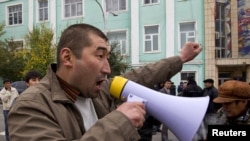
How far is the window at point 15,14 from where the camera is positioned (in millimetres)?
27186

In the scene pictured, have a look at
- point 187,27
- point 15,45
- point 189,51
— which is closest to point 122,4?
point 187,27

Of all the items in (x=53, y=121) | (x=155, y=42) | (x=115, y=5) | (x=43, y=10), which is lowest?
(x=53, y=121)

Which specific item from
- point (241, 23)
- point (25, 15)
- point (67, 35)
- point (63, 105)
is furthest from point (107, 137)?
point (25, 15)

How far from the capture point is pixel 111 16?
72.5ft

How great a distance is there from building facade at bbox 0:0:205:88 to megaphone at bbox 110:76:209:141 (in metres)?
15.6

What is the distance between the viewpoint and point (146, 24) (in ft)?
67.6

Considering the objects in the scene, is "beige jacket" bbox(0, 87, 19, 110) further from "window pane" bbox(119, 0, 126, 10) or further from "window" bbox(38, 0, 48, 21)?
"window" bbox(38, 0, 48, 21)

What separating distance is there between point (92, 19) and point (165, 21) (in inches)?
205

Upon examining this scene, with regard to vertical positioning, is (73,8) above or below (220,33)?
above

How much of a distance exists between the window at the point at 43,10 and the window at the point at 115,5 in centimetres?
526

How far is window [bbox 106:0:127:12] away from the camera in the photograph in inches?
859

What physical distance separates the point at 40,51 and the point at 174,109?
20866mm

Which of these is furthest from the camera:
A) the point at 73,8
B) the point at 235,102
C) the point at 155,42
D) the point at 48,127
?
the point at 73,8

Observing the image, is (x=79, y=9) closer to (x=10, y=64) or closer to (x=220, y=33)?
(x=10, y=64)
